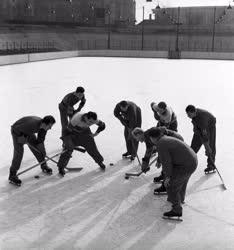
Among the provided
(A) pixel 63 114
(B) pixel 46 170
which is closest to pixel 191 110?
(B) pixel 46 170

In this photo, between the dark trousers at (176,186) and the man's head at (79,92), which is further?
the man's head at (79,92)

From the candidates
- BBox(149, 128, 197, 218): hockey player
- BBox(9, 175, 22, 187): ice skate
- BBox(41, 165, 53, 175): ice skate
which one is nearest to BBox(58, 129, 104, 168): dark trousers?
BBox(41, 165, 53, 175): ice skate

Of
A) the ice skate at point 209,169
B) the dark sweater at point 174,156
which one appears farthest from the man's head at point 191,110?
the dark sweater at point 174,156

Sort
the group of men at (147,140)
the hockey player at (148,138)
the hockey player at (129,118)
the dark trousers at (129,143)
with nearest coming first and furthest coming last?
the group of men at (147,140)
the hockey player at (148,138)
the hockey player at (129,118)
the dark trousers at (129,143)

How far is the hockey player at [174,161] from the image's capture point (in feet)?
16.4

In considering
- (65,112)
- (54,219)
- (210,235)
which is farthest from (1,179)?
(210,235)

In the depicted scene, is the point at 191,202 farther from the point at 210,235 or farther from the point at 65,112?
the point at 65,112

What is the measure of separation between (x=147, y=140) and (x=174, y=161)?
69 centimetres

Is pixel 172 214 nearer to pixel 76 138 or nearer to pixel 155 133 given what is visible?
pixel 155 133

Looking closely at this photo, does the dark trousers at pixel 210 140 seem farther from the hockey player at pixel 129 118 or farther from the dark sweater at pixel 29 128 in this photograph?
the dark sweater at pixel 29 128

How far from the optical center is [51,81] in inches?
823

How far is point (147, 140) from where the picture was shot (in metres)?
5.69

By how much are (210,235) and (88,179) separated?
2607 millimetres

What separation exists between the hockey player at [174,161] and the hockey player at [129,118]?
221 cm
